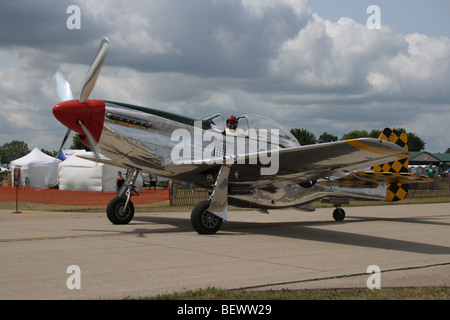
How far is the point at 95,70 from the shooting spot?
9.21 m

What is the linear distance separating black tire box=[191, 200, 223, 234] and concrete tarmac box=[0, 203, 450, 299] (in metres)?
0.20

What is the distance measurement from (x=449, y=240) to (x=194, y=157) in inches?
222

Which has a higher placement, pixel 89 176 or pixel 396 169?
pixel 89 176

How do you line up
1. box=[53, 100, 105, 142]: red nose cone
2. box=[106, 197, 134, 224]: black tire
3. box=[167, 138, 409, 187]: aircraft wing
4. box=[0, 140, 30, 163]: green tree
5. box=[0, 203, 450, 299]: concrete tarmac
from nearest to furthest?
box=[0, 203, 450, 299]: concrete tarmac, box=[167, 138, 409, 187]: aircraft wing, box=[53, 100, 105, 142]: red nose cone, box=[106, 197, 134, 224]: black tire, box=[0, 140, 30, 163]: green tree

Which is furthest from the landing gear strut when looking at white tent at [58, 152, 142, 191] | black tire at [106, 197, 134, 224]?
white tent at [58, 152, 142, 191]

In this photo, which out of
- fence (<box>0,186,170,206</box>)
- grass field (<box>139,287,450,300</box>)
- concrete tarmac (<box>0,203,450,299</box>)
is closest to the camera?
grass field (<box>139,287,450,300</box>)

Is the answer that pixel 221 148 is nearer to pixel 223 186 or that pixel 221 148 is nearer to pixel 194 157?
pixel 194 157

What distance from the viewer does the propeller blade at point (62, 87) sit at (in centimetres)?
1030

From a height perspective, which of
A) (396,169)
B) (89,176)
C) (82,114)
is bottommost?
(396,169)

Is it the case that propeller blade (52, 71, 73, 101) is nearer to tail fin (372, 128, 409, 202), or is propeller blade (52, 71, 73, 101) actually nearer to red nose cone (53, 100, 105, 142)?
red nose cone (53, 100, 105, 142)

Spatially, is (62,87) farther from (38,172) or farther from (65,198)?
(38,172)

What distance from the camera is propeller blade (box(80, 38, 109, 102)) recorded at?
29.7 ft

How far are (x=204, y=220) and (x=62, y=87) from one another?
4.37m

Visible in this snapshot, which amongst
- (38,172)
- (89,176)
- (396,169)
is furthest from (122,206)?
(38,172)
